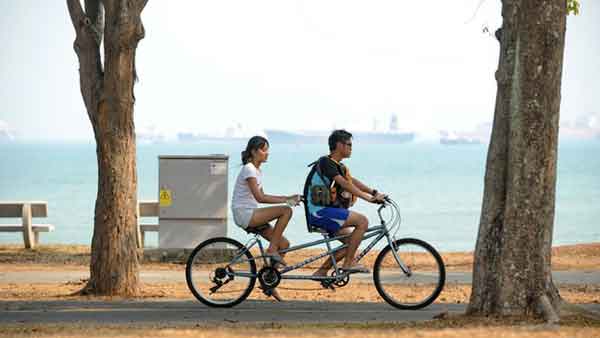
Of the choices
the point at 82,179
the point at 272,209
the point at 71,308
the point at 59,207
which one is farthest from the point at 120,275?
the point at 82,179

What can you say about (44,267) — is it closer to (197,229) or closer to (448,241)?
(197,229)

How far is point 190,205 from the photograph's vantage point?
17312 mm

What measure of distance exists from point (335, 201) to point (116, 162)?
8.62ft

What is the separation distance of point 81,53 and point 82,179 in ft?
293

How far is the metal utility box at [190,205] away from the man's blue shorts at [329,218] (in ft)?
19.9

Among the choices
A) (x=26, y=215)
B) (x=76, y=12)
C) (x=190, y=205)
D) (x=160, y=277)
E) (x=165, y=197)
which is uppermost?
(x=76, y=12)

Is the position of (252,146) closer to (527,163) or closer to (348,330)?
(348,330)

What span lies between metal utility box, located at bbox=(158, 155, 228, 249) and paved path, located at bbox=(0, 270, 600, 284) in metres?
1.42

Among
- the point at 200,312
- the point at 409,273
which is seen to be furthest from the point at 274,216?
→ the point at 409,273

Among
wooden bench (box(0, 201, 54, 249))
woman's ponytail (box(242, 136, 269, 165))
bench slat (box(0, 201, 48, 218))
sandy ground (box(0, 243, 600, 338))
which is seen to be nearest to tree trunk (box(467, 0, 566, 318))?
sandy ground (box(0, 243, 600, 338))

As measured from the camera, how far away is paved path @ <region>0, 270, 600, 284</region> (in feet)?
48.0

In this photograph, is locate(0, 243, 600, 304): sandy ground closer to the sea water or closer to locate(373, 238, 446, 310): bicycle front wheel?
locate(373, 238, 446, 310): bicycle front wheel

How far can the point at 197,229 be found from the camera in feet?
56.7

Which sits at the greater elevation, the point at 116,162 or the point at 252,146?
the point at 252,146
